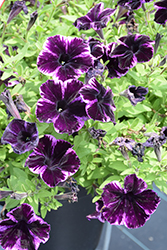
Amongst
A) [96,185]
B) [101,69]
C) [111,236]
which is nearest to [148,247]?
[111,236]

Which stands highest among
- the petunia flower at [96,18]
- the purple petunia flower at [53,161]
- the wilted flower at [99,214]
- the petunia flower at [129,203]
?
the petunia flower at [96,18]

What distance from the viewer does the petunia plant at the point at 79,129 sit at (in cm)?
55

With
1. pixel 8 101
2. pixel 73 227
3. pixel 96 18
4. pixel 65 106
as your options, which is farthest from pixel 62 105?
pixel 73 227

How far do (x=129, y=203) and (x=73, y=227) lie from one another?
310mm

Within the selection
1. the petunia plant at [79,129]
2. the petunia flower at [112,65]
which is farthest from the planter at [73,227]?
the petunia flower at [112,65]

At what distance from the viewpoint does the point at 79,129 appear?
57cm

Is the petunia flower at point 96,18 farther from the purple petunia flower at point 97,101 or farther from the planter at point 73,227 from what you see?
the planter at point 73,227

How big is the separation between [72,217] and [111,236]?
518 mm

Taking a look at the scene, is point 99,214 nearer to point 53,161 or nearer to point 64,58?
point 53,161

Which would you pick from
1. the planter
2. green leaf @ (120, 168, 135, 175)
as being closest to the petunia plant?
green leaf @ (120, 168, 135, 175)

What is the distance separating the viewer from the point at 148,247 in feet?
3.98

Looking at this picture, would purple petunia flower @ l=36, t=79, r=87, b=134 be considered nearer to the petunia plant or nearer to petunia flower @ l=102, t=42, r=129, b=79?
the petunia plant

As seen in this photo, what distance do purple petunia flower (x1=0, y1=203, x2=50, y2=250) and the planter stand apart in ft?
0.53

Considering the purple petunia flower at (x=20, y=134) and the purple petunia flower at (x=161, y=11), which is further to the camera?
the purple petunia flower at (x=161, y=11)
